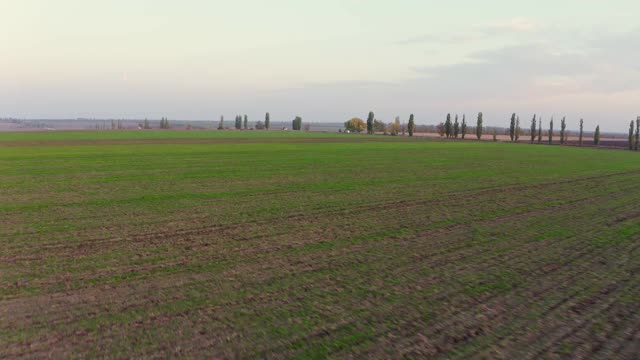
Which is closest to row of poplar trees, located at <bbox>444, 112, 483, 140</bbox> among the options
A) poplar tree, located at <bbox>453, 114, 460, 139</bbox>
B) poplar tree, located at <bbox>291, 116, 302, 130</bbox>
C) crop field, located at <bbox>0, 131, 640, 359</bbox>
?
poplar tree, located at <bbox>453, 114, 460, 139</bbox>

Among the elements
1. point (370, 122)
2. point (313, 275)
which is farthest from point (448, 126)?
point (313, 275)

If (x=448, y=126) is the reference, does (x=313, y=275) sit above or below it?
below

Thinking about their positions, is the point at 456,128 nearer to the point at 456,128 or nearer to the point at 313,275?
the point at 456,128

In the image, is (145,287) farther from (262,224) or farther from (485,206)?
(485,206)

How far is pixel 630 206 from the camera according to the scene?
20.1 meters

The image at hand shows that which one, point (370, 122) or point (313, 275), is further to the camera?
point (370, 122)

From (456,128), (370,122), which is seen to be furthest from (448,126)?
(370,122)

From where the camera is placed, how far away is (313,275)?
392 inches

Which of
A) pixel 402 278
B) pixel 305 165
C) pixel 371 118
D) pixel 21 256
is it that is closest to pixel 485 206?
pixel 402 278

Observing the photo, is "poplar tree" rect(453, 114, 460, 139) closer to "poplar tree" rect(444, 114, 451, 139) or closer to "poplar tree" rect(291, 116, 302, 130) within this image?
"poplar tree" rect(444, 114, 451, 139)

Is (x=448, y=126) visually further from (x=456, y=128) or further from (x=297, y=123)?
(x=297, y=123)

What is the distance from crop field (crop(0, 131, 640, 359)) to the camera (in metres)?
6.96

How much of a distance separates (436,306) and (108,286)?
573cm

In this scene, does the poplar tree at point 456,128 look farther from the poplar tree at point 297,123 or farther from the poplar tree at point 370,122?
the poplar tree at point 297,123
